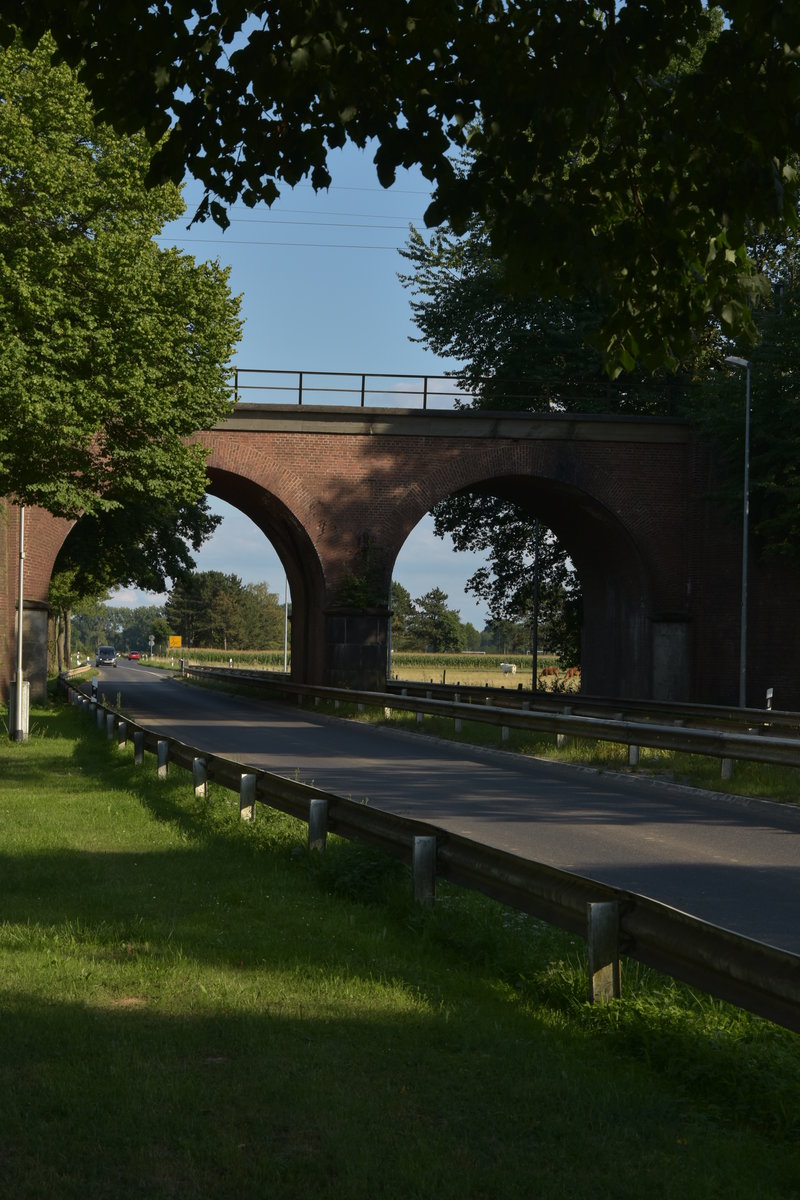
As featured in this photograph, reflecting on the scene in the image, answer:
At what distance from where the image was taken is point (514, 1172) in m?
4.20

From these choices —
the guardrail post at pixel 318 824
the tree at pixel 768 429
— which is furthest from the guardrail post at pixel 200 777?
the tree at pixel 768 429

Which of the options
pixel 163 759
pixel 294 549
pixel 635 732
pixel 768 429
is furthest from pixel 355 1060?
pixel 294 549

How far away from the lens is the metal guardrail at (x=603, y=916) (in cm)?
496

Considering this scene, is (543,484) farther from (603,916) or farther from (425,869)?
(603,916)

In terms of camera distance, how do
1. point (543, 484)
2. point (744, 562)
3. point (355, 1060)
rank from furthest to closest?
point (543, 484) < point (744, 562) < point (355, 1060)

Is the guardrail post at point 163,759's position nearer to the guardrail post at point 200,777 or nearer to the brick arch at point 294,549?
the guardrail post at point 200,777

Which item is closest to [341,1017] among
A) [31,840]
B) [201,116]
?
[201,116]

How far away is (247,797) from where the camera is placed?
12422 millimetres

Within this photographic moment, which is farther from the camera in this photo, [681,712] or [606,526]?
[606,526]

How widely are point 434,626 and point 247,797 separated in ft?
540

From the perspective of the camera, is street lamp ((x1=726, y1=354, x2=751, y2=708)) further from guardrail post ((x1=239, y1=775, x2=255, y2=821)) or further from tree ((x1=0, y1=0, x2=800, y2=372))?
tree ((x1=0, y1=0, x2=800, y2=372))

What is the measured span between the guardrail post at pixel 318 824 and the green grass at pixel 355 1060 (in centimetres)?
110

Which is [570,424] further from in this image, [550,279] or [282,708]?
[550,279]

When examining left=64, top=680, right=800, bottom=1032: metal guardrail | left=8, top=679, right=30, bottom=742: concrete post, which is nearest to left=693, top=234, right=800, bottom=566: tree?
left=8, top=679, right=30, bottom=742: concrete post
